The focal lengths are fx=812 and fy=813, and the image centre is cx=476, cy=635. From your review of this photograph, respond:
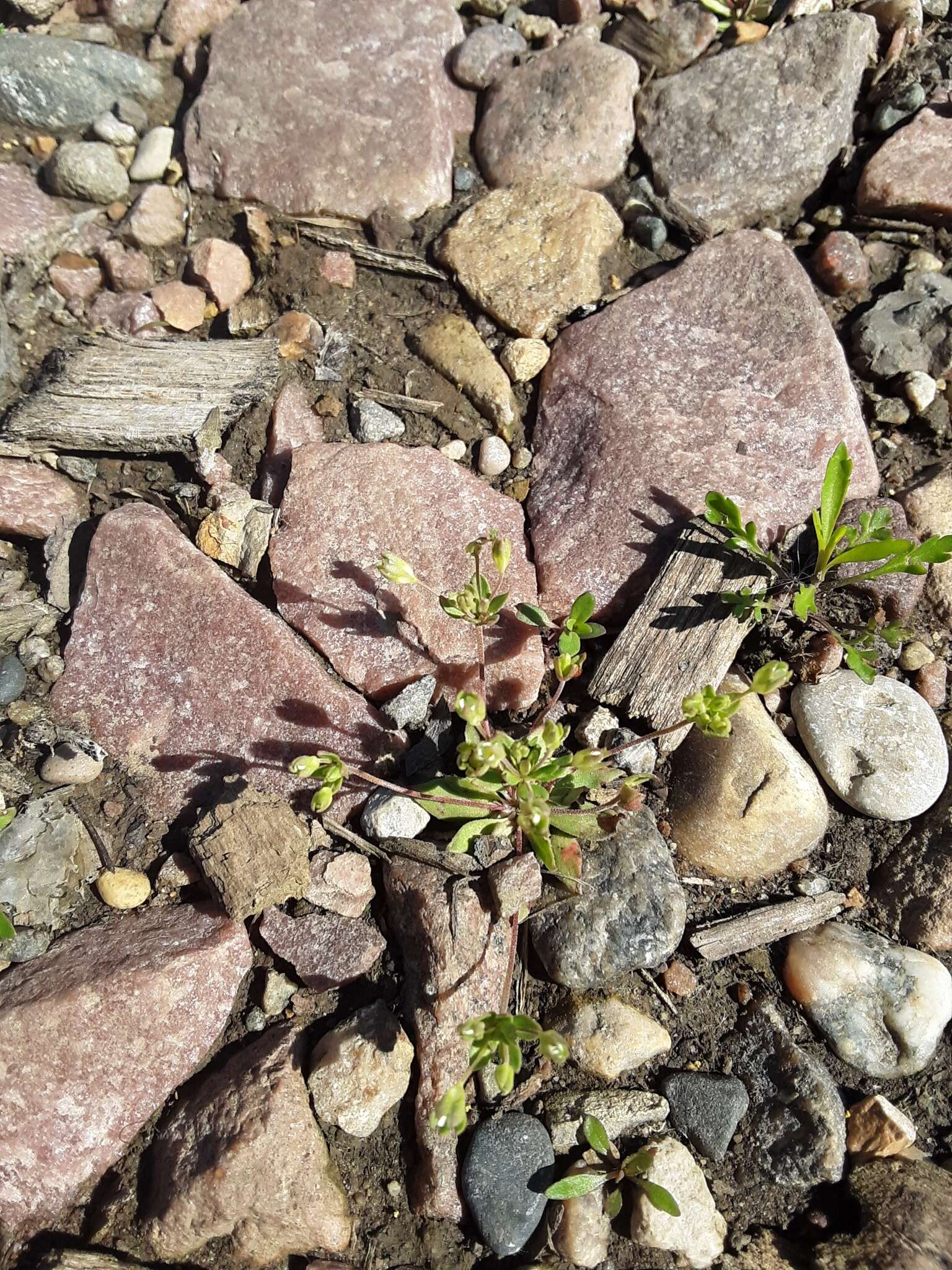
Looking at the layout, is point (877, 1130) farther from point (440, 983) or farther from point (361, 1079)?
point (361, 1079)

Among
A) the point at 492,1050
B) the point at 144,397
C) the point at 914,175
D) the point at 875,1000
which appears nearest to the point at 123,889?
the point at 492,1050

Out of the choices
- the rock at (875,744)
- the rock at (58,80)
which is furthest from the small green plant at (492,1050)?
the rock at (58,80)

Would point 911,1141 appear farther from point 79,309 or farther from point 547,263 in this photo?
point 79,309

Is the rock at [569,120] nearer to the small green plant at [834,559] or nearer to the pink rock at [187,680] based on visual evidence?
the small green plant at [834,559]

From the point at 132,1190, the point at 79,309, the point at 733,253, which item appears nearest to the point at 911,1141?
the point at 132,1190

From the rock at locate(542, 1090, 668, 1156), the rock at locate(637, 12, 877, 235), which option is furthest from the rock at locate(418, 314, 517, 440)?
the rock at locate(542, 1090, 668, 1156)
